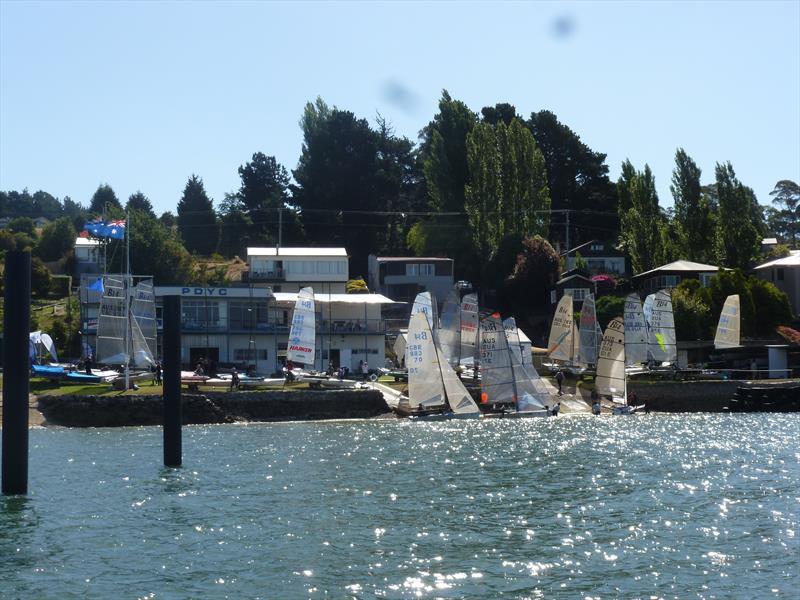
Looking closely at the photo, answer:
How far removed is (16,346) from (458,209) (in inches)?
2987

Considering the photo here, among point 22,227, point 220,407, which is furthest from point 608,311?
point 22,227

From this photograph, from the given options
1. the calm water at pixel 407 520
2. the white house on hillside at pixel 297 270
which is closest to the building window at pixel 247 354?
the white house on hillside at pixel 297 270

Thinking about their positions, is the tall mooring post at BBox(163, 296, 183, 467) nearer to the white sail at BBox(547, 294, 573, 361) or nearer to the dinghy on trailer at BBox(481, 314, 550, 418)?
the dinghy on trailer at BBox(481, 314, 550, 418)

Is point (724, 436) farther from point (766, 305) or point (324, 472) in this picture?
point (766, 305)

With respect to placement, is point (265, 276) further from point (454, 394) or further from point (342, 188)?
point (454, 394)

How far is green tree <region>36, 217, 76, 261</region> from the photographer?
11269cm

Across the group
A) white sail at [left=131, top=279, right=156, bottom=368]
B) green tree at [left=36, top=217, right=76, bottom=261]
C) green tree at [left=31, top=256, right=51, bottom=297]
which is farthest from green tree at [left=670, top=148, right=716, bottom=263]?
green tree at [left=36, top=217, right=76, bottom=261]

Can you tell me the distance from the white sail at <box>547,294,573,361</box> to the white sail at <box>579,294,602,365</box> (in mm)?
2471

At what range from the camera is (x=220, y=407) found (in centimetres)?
5519

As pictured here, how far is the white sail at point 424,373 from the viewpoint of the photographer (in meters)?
54.5

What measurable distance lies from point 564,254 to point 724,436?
55.3 m

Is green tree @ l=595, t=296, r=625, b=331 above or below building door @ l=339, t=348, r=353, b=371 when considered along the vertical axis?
above

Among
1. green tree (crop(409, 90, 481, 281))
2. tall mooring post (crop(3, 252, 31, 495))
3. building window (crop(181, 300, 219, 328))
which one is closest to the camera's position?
tall mooring post (crop(3, 252, 31, 495))

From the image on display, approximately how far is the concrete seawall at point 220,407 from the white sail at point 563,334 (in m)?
17.2
